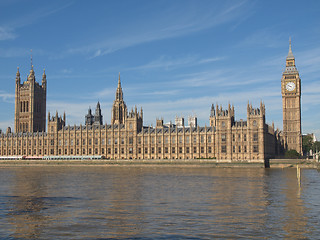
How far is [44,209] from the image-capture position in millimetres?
33312

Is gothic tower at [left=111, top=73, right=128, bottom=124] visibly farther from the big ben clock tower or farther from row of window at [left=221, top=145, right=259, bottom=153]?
the big ben clock tower

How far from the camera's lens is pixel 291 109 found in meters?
141

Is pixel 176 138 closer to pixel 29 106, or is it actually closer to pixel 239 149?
pixel 239 149

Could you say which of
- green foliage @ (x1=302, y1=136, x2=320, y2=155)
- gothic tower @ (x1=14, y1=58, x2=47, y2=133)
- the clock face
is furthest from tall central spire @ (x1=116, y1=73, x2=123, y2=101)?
green foliage @ (x1=302, y1=136, x2=320, y2=155)

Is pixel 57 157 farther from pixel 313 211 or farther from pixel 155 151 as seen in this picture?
pixel 313 211

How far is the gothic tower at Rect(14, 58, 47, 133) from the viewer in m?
188

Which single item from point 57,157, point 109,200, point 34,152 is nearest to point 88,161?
point 57,157

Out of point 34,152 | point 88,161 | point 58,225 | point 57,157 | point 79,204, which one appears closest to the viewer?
point 58,225

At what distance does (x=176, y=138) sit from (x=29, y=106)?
91377 mm

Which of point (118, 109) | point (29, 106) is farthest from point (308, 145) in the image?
point (29, 106)

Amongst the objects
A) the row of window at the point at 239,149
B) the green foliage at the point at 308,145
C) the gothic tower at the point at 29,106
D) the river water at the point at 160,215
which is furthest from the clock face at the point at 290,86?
the gothic tower at the point at 29,106

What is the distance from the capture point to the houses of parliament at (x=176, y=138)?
115750mm

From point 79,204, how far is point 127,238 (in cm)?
1382

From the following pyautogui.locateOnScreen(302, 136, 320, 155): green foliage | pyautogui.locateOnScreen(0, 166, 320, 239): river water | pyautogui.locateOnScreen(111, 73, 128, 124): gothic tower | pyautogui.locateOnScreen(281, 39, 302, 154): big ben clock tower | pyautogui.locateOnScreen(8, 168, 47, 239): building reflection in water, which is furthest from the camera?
pyautogui.locateOnScreen(111, 73, 128, 124): gothic tower
